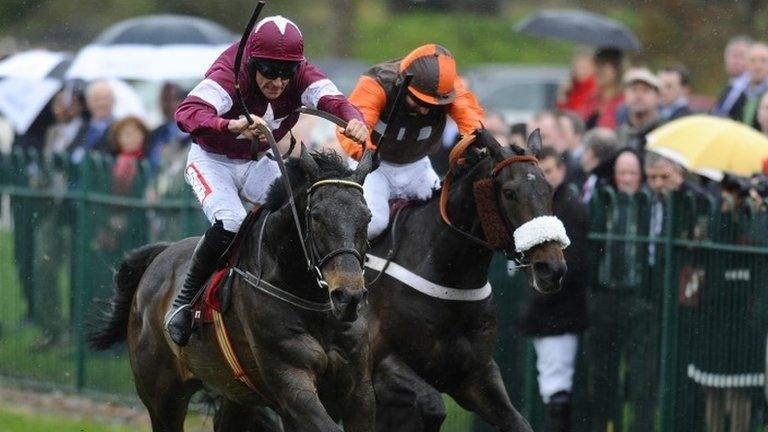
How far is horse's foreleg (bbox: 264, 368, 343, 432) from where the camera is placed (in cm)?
728

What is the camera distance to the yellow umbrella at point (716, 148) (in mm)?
10211

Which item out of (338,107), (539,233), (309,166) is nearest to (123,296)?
(338,107)

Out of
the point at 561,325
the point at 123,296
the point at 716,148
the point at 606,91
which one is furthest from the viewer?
the point at 606,91

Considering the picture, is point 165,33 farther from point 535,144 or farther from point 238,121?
point 238,121

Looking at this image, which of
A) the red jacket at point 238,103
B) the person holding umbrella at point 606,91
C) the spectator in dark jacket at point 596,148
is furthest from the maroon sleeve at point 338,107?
the person holding umbrella at point 606,91

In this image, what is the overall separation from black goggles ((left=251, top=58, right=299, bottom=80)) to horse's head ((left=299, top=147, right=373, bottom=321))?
0.55 meters

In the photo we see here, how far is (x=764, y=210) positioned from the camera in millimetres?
8836

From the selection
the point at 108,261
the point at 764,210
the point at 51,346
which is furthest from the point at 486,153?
the point at 51,346

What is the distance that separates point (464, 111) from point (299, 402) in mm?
2328

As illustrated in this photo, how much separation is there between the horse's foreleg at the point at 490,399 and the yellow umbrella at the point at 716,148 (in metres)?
2.54

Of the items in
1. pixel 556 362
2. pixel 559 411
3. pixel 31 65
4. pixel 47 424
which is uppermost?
pixel 31 65

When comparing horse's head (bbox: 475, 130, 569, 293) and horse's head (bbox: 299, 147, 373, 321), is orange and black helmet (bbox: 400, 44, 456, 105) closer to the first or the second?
horse's head (bbox: 475, 130, 569, 293)

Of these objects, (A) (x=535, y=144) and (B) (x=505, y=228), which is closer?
(B) (x=505, y=228)

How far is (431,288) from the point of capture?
28.1 feet
